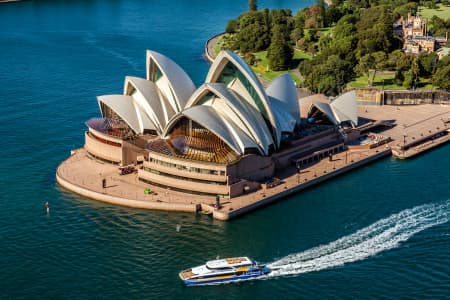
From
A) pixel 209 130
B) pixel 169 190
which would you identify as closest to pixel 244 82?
pixel 209 130

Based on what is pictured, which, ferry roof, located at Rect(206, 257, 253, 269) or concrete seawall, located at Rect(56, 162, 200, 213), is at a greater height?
concrete seawall, located at Rect(56, 162, 200, 213)

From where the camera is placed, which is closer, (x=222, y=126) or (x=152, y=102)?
(x=222, y=126)

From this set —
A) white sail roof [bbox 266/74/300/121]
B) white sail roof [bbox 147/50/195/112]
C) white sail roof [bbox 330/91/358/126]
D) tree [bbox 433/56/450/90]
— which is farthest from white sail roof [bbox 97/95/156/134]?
tree [bbox 433/56/450/90]

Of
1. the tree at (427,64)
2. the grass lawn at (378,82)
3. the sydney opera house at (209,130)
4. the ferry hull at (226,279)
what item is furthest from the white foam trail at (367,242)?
the tree at (427,64)

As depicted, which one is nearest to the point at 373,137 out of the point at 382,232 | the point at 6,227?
the point at 382,232

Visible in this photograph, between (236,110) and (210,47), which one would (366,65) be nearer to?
(210,47)

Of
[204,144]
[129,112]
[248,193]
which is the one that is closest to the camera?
[248,193]

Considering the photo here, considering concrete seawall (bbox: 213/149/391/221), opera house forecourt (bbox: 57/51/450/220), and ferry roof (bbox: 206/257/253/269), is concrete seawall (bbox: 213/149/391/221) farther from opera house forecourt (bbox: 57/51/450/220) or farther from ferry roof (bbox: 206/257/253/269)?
ferry roof (bbox: 206/257/253/269)
